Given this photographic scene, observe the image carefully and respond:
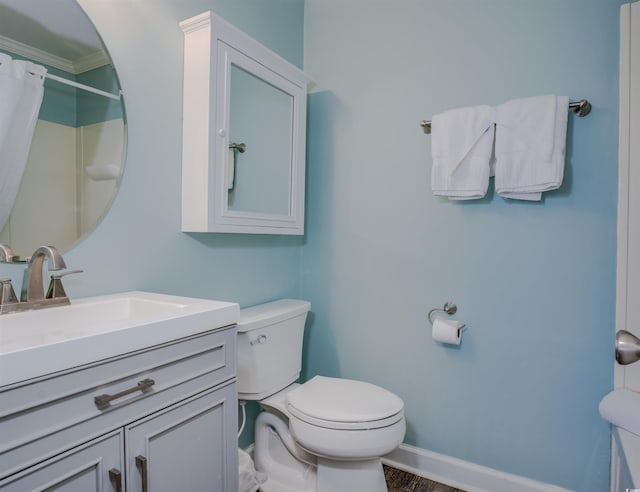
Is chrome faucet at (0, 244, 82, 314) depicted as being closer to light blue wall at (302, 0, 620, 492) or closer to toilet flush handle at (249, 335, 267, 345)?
toilet flush handle at (249, 335, 267, 345)

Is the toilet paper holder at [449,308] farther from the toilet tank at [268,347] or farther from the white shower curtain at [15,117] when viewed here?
the white shower curtain at [15,117]

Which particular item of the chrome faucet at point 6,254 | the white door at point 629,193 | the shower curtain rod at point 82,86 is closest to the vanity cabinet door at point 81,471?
the chrome faucet at point 6,254

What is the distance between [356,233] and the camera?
1980 millimetres

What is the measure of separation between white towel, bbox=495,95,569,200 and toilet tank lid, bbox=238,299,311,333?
101cm

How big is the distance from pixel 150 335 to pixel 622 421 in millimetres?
1272

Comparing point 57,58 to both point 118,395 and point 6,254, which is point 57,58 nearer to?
point 6,254

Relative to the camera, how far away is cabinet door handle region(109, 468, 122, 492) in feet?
2.71

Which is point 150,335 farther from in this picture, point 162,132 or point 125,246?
point 162,132

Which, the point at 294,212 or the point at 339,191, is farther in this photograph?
the point at 339,191

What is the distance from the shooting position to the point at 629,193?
1.13 meters

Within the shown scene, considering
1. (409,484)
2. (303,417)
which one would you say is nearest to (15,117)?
(303,417)

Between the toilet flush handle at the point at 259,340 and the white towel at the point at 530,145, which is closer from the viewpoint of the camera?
the white towel at the point at 530,145

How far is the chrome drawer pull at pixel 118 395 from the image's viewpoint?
2.61 feet

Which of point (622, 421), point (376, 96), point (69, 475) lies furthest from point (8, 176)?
point (622, 421)
